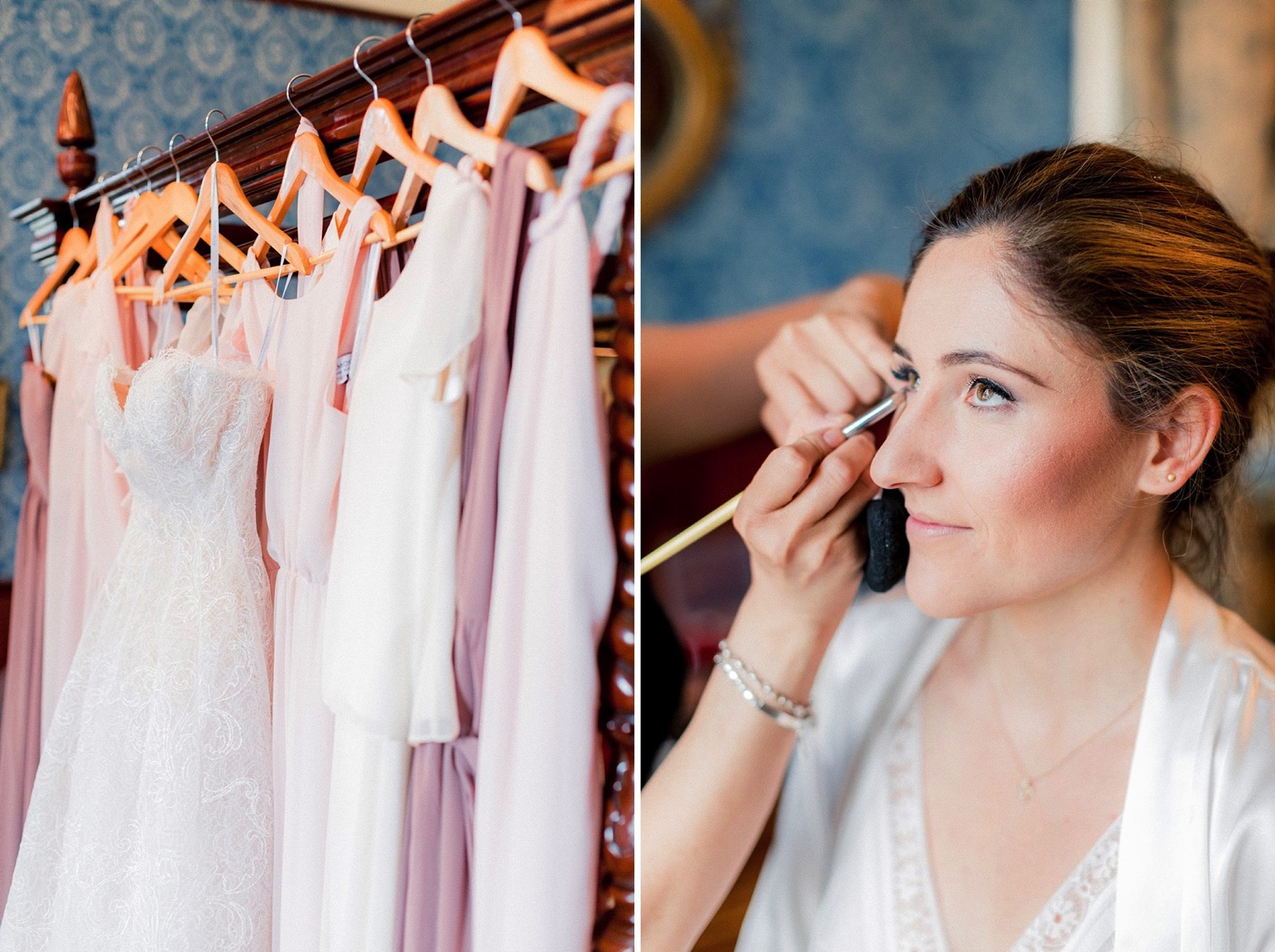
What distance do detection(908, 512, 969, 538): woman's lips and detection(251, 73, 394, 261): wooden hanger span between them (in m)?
0.56

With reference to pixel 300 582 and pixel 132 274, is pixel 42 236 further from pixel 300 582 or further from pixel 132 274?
pixel 300 582

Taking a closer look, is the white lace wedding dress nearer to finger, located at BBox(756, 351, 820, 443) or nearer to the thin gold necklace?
finger, located at BBox(756, 351, 820, 443)

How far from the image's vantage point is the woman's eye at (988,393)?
0.79 metres

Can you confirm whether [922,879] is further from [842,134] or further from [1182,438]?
[842,134]

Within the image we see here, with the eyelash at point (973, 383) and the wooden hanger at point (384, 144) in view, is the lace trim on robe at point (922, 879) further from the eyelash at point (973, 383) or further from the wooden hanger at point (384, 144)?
the wooden hanger at point (384, 144)

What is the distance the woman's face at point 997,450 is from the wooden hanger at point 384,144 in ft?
1.49

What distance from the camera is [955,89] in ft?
2.85

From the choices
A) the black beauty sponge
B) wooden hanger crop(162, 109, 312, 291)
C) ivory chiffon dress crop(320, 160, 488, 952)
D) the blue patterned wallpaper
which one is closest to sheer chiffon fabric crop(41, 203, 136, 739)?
wooden hanger crop(162, 109, 312, 291)

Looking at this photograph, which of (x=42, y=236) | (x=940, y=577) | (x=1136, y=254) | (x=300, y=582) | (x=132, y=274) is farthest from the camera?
(x=42, y=236)

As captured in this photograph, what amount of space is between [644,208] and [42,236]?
1398 mm

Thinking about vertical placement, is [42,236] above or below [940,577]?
above

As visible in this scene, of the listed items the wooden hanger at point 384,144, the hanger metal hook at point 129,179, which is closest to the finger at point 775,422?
the wooden hanger at point 384,144

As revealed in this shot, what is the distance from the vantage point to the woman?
Result: 0.76 metres

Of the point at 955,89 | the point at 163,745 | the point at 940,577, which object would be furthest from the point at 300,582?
the point at 955,89
